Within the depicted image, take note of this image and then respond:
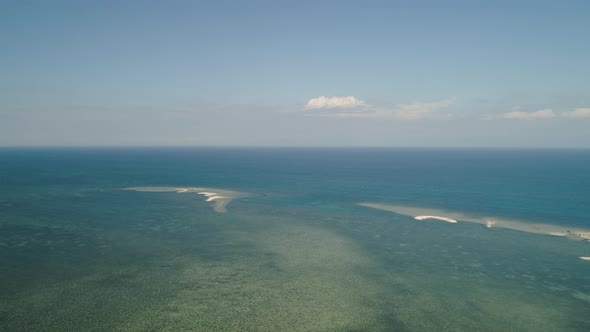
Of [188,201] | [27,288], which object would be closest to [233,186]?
[188,201]

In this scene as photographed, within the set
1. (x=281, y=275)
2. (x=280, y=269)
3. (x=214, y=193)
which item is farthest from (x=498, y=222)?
(x=214, y=193)

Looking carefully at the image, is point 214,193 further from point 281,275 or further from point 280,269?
point 281,275

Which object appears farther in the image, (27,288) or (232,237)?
(232,237)

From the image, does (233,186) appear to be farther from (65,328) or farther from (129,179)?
Result: (65,328)

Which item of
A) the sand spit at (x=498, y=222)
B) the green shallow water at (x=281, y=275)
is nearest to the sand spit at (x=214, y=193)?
the green shallow water at (x=281, y=275)

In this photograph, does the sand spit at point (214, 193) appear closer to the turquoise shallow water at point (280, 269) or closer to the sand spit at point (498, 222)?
the turquoise shallow water at point (280, 269)

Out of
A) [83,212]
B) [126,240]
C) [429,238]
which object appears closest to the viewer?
[126,240]
